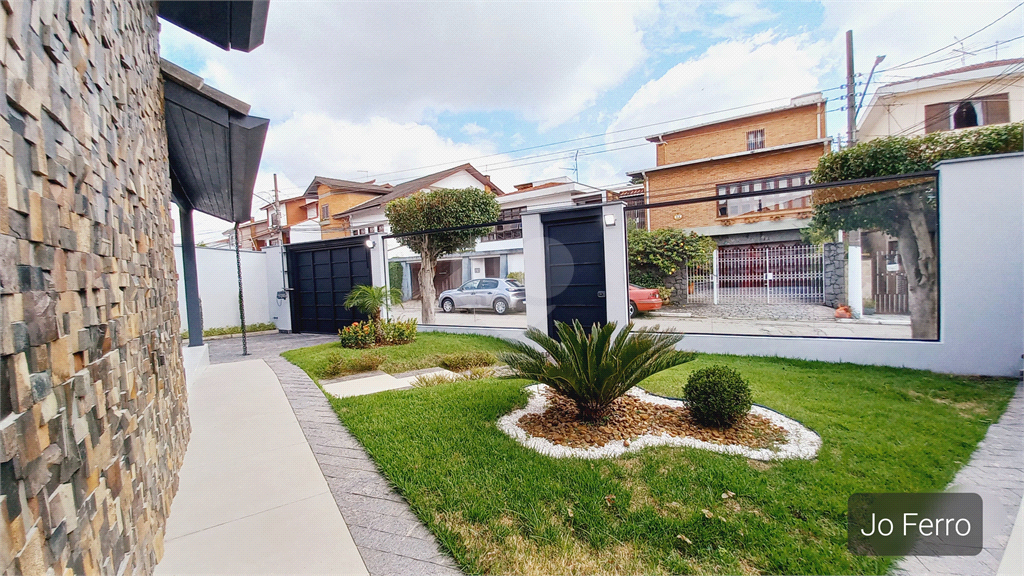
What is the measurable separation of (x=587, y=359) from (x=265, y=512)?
102 inches

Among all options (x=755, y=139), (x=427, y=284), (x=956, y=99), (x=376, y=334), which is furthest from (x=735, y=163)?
(x=376, y=334)

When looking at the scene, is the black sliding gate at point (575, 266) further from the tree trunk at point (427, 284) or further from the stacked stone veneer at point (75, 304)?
the stacked stone veneer at point (75, 304)

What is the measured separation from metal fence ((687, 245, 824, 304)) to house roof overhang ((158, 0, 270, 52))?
741 centimetres

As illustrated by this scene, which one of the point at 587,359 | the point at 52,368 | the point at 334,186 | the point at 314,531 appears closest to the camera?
the point at 52,368

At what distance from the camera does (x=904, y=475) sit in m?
2.71

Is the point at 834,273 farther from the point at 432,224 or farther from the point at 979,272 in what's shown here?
the point at 432,224

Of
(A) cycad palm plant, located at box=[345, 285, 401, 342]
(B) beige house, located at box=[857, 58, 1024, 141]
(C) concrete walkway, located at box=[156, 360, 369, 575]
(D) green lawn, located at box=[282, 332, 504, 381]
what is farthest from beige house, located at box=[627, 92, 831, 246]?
(C) concrete walkway, located at box=[156, 360, 369, 575]

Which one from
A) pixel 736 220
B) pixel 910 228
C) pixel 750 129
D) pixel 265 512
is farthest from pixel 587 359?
pixel 750 129

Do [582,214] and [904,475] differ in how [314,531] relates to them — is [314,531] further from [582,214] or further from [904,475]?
Answer: [582,214]

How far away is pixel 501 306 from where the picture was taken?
32.7 ft

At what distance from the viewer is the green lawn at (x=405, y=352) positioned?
245 inches

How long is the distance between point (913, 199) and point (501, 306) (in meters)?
7.54

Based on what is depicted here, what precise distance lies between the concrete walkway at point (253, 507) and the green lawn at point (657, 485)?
46 cm

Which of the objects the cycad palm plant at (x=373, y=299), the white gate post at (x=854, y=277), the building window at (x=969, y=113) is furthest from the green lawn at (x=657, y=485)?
the building window at (x=969, y=113)
